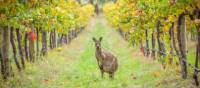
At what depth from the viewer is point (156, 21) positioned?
27625mm

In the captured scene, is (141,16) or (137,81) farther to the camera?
(141,16)

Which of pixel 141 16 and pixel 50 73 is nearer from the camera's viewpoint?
pixel 50 73

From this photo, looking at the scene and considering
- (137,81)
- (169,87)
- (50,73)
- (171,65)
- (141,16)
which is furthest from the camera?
(141,16)

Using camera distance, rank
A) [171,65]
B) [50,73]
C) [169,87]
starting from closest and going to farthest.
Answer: [169,87] → [171,65] → [50,73]

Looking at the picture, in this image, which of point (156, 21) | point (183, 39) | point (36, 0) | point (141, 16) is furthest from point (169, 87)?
point (141, 16)

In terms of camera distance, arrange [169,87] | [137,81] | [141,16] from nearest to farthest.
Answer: [169,87]
[137,81]
[141,16]

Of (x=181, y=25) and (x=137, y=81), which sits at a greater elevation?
(x=181, y=25)

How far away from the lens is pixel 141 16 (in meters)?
30.4

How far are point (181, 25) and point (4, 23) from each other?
25.0 feet

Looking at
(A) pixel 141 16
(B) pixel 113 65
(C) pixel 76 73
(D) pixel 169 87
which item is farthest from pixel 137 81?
(A) pixel 141 16

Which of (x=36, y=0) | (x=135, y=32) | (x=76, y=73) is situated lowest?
(x=76, y=73)

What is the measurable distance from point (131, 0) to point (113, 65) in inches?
373

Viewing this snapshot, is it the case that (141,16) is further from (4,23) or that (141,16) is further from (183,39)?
(4,23)

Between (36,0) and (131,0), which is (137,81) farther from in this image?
(131,0)
